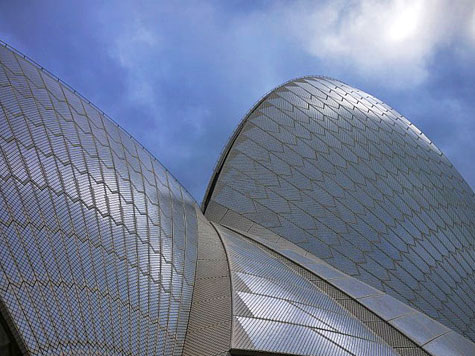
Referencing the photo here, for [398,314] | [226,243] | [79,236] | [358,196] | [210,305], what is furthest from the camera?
[358,196]

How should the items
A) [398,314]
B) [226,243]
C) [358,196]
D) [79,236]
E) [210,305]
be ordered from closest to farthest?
1. [79,236]
2. [210,305]
3. [398,314]
4. [226,243]
5. [358,196]

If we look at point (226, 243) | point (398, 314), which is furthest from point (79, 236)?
point (398, 314)

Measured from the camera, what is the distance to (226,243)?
46.7 feet

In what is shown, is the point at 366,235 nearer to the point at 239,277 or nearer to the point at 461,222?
the point at 461,222

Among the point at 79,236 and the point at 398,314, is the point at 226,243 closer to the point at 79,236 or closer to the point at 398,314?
the point at 398,314

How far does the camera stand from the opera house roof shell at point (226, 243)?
27.5 feet

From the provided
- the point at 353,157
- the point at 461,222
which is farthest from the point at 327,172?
the point at 461,222

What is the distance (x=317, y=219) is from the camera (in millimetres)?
18938

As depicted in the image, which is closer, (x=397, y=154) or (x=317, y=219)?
(x=317, y=219)

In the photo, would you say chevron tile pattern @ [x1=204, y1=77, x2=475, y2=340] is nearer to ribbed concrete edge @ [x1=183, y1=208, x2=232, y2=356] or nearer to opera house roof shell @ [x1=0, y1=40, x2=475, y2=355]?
opera house roof shell @ [x1=0, y1=40, x2=475, y2=355]

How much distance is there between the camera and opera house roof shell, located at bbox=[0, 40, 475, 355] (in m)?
8.37

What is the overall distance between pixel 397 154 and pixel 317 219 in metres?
7.75

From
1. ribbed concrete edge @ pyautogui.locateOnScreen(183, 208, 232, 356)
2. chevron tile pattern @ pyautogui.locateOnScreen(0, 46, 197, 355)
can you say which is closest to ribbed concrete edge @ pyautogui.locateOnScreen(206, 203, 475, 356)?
ribbed concrete edge @ pyautogui.locateOnScreen(183, 208, 232, 356)

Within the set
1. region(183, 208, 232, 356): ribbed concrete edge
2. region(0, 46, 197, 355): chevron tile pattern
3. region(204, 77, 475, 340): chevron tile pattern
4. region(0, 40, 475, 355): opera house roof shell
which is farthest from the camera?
region(204, 77, 475, 340): chevron tile pattern
